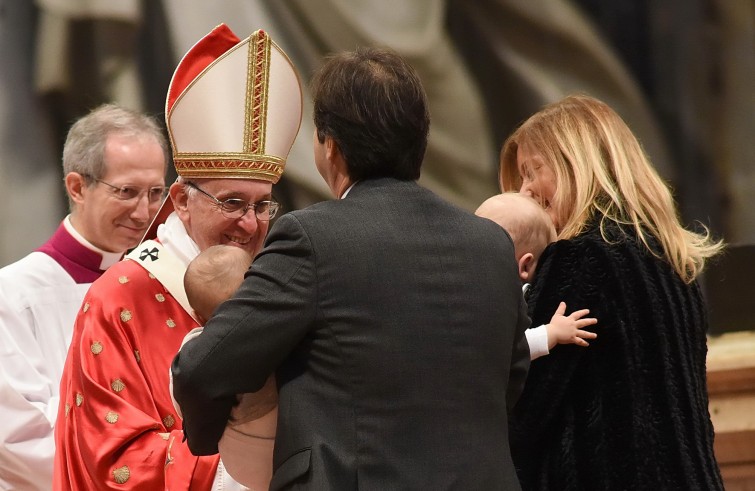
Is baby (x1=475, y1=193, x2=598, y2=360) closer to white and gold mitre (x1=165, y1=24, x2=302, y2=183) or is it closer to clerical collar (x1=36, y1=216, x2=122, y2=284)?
white and gold mitre (x1=165, y1=24, x2=302, y2=183)

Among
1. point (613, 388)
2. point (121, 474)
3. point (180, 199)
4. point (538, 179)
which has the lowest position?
point (121, 474)

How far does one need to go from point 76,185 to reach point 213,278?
1782 millimetres

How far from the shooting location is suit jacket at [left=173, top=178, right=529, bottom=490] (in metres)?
1.89

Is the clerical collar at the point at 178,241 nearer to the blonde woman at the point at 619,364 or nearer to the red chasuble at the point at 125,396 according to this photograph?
the red chasuble at the point at 125,396

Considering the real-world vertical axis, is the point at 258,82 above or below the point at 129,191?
above

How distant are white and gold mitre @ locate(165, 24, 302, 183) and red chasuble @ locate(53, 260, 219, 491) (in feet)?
1.11

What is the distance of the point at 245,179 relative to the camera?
2.81 m

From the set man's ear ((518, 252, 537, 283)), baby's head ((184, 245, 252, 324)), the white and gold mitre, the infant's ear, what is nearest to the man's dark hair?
baby's head ((184, 245, 252, 324))

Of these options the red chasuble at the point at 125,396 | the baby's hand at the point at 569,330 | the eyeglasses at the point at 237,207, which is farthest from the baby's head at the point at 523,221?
the red chasuble at the point at 125,396

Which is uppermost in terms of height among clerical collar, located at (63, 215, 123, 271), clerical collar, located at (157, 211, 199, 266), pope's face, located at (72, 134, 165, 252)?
clerical collar, located at (157, 211, 199, 266)

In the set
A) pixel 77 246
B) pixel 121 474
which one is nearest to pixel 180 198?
pixel 121 474

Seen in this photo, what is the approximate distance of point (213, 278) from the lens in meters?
2.16

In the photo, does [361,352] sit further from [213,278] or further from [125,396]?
[125,396]

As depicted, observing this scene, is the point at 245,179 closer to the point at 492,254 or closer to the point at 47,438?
the point at 492,254
